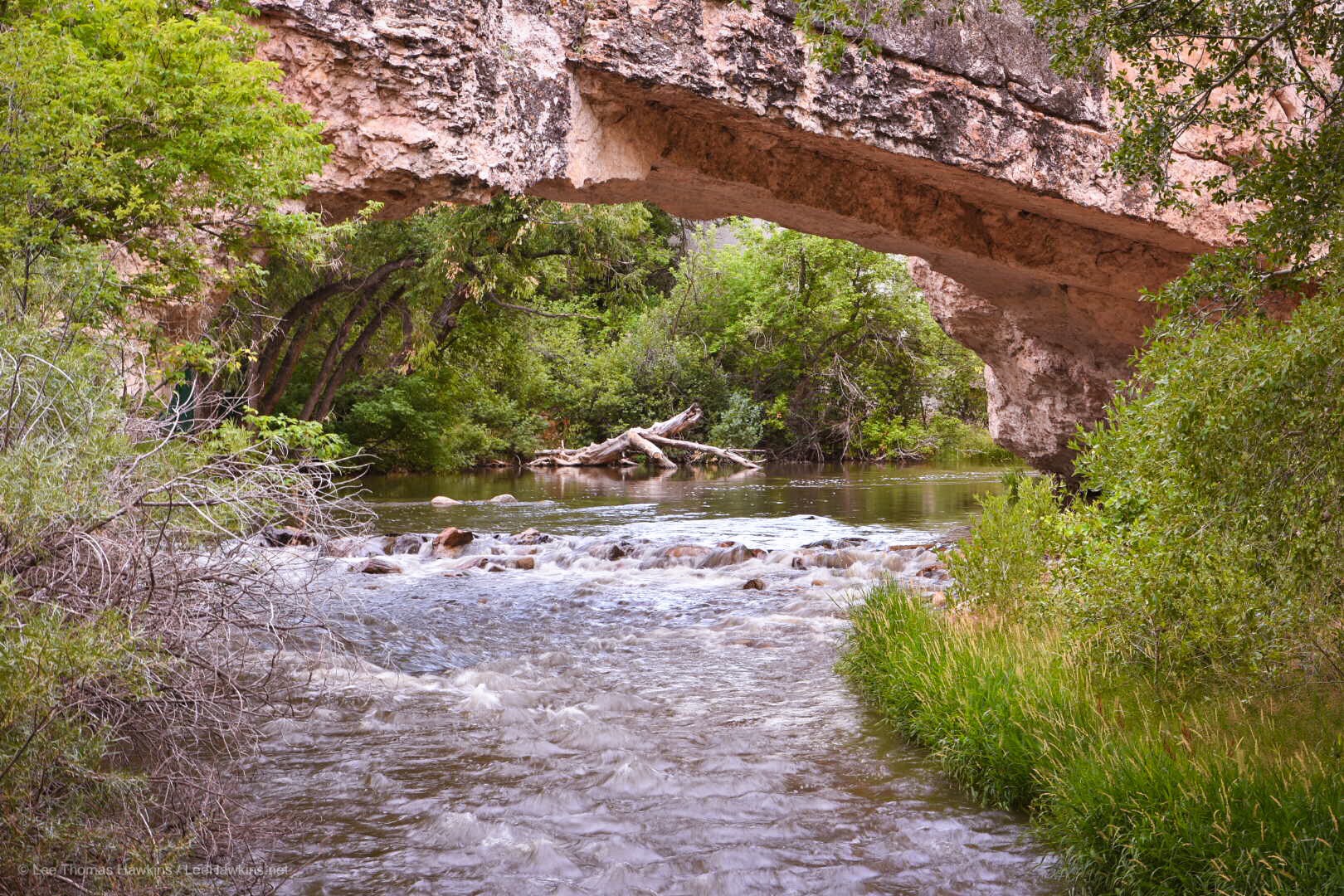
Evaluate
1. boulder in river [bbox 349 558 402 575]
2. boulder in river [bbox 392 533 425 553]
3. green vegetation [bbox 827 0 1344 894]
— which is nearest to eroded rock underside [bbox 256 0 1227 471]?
boulder in river [bbox 349 558 402 575]

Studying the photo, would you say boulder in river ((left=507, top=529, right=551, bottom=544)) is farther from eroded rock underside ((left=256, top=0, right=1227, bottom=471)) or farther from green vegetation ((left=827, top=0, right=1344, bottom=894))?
green vegetation ((left=827, top=0, right=1344, bottom=894))

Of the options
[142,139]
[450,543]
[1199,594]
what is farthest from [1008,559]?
[450,543]

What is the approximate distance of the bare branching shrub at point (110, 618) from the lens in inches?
131

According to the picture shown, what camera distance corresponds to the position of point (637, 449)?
33812mm

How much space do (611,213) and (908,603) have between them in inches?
603

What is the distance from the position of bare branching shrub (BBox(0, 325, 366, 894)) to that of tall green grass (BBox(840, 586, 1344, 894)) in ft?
10.8

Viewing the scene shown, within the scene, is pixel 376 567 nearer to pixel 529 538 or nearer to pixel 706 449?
pixel 529 538

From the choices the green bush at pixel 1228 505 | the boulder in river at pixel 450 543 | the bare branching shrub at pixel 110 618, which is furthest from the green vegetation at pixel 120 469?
the boulder in river at pixel 450 543

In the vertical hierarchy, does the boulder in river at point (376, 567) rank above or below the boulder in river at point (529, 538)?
below

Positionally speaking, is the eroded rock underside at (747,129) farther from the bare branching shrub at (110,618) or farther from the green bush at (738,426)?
the green bush at (738,426)

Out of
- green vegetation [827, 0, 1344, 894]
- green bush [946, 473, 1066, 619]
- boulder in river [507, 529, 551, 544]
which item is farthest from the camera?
boulder in river [507, 529, 551, 544]

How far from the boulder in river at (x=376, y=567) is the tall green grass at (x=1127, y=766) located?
7594 mm

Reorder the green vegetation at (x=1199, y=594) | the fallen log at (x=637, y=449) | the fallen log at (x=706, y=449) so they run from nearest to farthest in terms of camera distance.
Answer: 1. the green vegetation at (x=1199, y=594)
2. the fallen log at (x=706, y=449)
3. the fallen log at (x=637, y=449)

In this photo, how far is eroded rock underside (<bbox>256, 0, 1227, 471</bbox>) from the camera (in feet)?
32.7
